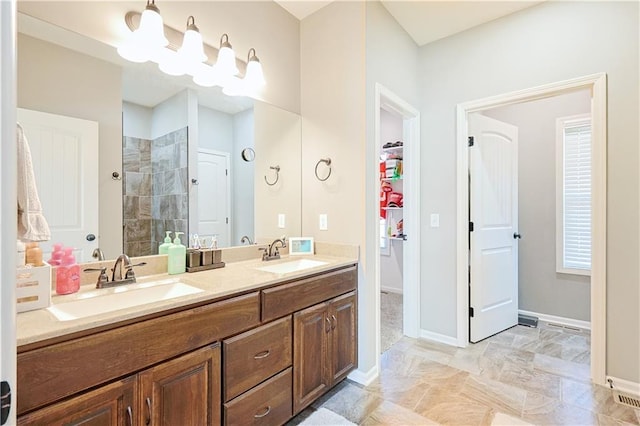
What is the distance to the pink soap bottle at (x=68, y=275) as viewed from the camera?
1.28m

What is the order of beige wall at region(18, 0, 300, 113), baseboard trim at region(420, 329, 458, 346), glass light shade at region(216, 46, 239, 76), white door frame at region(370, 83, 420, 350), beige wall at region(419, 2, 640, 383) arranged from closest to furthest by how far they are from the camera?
1. beige wall at region(18, 0, 300, 113)
2. glass light shade at region(216, 46, 239, 76)
3. beige wall at region(419, 2, 640, 383)
4. baseboard trim at region(420, 329, 458, 346)
5. white door frame at region(370, 83, 420, 350)

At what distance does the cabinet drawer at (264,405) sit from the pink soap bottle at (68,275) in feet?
2.74

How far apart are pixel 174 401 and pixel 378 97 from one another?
7.13ft

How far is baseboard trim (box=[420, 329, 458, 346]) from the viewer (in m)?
2.74

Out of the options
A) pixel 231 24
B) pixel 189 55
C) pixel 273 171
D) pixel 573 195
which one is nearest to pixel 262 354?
pixel 273 171

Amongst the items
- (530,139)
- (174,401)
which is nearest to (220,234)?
(174,401)

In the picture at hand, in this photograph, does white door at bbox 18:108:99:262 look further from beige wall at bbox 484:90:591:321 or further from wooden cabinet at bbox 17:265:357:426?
beige wall at bbox 484:90:591:321

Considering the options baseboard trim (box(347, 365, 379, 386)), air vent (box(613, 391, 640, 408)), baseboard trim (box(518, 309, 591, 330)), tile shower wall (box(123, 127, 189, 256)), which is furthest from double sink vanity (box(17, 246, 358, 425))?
baseboard trim (box(518, 309, 591, 330))

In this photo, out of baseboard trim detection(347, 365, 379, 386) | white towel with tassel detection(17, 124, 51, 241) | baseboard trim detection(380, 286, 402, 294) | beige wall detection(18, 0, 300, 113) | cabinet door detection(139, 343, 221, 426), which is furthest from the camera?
baseboard trim detection(380, 286, 402, 294)

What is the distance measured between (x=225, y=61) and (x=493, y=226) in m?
2.69

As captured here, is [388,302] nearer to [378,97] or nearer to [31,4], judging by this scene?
[378,97]

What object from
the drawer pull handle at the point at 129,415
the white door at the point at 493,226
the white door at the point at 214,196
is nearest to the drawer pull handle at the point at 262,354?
the drawer pull handle at the point at 129,415

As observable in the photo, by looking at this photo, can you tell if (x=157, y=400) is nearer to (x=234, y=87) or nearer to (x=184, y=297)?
(x=184, y=297)

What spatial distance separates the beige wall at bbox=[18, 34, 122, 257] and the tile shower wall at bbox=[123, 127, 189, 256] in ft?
0.16
